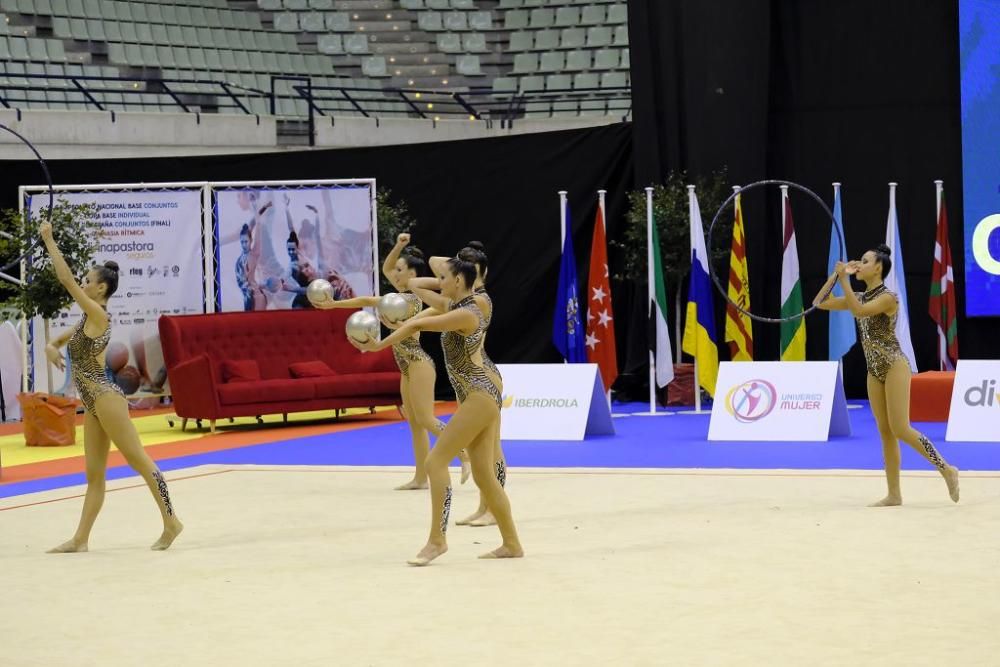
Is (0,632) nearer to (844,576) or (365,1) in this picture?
(844,576)

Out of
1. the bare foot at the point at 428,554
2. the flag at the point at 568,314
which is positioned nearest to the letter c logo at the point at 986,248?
the flag at the point at 568,314

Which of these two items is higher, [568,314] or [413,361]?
[568,314]

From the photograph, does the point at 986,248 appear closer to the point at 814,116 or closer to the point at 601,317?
the point at 814,116

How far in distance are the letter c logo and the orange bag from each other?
8.93 meters

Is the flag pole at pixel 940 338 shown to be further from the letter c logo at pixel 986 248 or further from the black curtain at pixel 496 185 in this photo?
the black curtain at pixel 496 185

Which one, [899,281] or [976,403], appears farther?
[899,281]

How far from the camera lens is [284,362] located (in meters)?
13.7

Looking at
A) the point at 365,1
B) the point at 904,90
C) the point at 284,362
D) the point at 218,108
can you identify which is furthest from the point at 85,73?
the point at 904,90

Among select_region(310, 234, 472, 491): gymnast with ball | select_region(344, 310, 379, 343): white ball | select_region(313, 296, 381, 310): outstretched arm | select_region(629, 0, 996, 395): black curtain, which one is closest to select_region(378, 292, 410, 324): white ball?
select_region(344, 310, 379, 343): white ball

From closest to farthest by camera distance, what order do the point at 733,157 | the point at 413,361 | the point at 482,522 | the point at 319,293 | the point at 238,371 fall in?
the point at 319,293
the point at 482,522
the point at 413,361
the point at 238,371
the point at 733,157

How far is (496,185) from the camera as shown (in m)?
15.7

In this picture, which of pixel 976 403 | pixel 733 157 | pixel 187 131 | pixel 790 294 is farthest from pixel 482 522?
pixel 187 131

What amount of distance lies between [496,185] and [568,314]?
2.49 m

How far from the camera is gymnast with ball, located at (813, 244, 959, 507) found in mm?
7676
